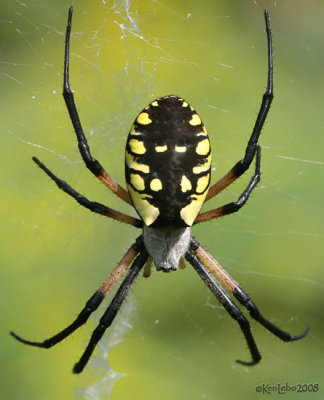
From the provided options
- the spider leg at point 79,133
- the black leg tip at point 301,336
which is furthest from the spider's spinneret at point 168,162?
the black leg tip at point 301,336

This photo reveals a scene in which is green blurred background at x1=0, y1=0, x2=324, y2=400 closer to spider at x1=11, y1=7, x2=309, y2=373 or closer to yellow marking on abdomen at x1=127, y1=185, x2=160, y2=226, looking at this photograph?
spider at x1=11, y1=7, x2=309, y2=373

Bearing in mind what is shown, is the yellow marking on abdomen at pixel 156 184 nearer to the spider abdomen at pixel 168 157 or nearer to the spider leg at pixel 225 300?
the spider abdomen at pixel 168 157

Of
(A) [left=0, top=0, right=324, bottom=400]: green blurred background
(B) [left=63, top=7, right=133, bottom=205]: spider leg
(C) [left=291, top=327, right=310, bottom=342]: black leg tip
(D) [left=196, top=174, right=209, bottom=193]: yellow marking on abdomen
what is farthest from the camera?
(A) [left=0, top=0, right=324, bottom=400]: green blurred background

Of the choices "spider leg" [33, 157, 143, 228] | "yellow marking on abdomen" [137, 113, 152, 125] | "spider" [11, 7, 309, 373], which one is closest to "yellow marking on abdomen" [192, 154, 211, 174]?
"spider" [11, 7, 309, 373]

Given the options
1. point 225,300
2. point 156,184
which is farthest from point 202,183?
point 225,300

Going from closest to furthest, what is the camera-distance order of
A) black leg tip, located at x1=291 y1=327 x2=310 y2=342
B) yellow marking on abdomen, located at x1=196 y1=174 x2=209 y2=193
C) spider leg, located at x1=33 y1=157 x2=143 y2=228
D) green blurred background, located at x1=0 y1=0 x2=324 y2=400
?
yellow marking on abdomen, located at x1=196 y1=174 x2=209 y2=193 → spider leg, located at x1=33 y1=157 x2=143 y2=228 → black leg tip, located at x1=291 y1=327 x2=310 y2=342 → green blurred background, located at x1=0 y1=0 x2=324 y2=400

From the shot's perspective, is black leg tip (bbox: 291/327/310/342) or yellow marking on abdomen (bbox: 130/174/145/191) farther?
black leg tip (bbox: 291/327/310/342)

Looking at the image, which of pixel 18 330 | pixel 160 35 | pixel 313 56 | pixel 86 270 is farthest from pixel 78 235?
pixel 313 56

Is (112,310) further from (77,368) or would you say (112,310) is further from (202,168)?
(202,168)

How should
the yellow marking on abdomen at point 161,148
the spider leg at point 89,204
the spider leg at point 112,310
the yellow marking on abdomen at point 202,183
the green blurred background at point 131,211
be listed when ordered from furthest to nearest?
the green blurred background at point 131,211
the spider leg at point 112,310
the spider leg at point 89,204
the yellow marking on abdomen at point 202,183
the yellow marking on abdomen at point 161,148
